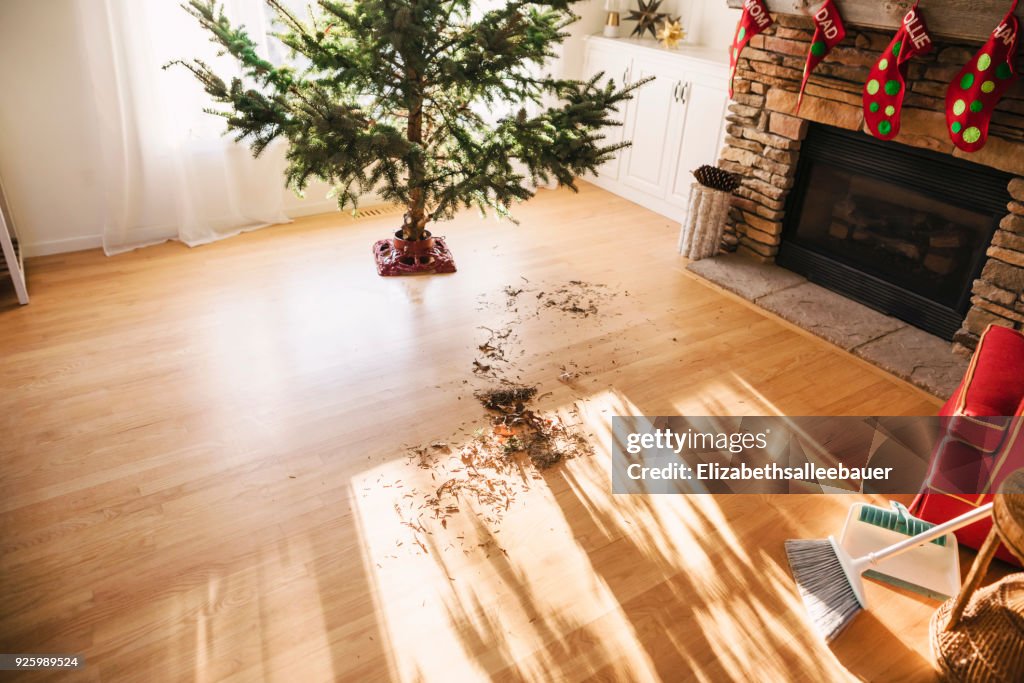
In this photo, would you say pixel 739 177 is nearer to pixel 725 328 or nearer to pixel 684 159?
pixel 684 159

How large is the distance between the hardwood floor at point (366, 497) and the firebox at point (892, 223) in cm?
52

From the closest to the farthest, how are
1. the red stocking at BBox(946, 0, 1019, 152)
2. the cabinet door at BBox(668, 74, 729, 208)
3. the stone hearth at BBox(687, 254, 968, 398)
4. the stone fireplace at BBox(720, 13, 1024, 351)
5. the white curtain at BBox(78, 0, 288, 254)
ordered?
the red stocking at BBox(946, 0, 1019, 152) < the stone fireplace at BBox(720, 13, 1024, 351) < the stone hearth at BBox(687, 254, 968, 398) < the white curtain at BBox(78, 0, 288, 254) < the cabinet door at BBox(668, 74, 729, 208)

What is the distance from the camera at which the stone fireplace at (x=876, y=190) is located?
9.14ft

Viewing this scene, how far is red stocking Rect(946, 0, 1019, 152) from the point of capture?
2.38 meters

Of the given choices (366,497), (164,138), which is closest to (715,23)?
(164,138)

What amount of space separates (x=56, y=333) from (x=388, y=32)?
1.87m

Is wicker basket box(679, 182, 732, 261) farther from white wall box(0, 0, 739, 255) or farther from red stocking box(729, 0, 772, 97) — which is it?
white wall box(0, 0, 739, 255)

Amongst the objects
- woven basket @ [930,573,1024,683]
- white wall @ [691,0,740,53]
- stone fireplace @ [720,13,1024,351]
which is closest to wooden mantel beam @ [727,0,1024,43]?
stone fireplace @ [720,13,1024,351]

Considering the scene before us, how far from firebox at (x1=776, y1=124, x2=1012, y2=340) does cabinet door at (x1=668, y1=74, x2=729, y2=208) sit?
602mm

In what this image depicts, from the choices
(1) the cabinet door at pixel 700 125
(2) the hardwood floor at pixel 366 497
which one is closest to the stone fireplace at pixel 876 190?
(1) the cabinet door at pixel 700 125

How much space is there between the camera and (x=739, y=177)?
→ 148 inches

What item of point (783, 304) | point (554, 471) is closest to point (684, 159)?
point (783, 304)

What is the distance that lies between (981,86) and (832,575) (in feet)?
6.20

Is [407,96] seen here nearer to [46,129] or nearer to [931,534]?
[46,129]
